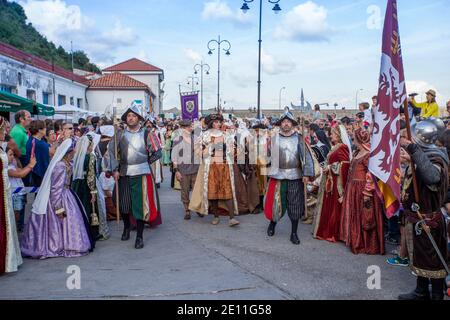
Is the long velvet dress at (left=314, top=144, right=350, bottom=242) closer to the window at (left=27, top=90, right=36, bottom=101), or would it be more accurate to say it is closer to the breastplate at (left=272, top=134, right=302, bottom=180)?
the breastplate at (left=272, top=134, right=302, bottom=180)

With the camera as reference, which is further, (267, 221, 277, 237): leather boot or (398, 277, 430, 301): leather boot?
(267, 221, 277, 237): leather boot

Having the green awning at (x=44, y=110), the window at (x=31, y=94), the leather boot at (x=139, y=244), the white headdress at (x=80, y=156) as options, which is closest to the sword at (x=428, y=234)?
the leather boot at (x=139, y=244)

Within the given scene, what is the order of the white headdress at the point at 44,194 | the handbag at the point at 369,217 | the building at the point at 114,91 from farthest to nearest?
the building at the point at 114,91, the handbag at the point at 369,217, the white headdress at the point at 44,194

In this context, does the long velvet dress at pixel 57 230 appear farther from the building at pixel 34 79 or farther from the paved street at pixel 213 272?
the building at pixel 34 79

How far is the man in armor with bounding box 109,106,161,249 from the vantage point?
618 centimetres

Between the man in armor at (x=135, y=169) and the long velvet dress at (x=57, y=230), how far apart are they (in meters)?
0.77

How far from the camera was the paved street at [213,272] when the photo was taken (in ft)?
14.1

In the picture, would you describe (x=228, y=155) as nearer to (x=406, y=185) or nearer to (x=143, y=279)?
(x=143, y=279)

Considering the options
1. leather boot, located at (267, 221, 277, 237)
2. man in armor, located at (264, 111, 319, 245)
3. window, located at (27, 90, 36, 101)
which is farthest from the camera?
window, located at (27, 90, 36, 101)

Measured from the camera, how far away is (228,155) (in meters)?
7.55

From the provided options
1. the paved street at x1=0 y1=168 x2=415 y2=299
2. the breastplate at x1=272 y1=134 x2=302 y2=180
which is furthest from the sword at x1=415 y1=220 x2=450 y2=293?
the breastplate at x1=272 y1=134 x2=302 y2=180

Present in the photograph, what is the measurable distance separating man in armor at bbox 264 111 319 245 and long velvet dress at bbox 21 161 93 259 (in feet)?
9.05
